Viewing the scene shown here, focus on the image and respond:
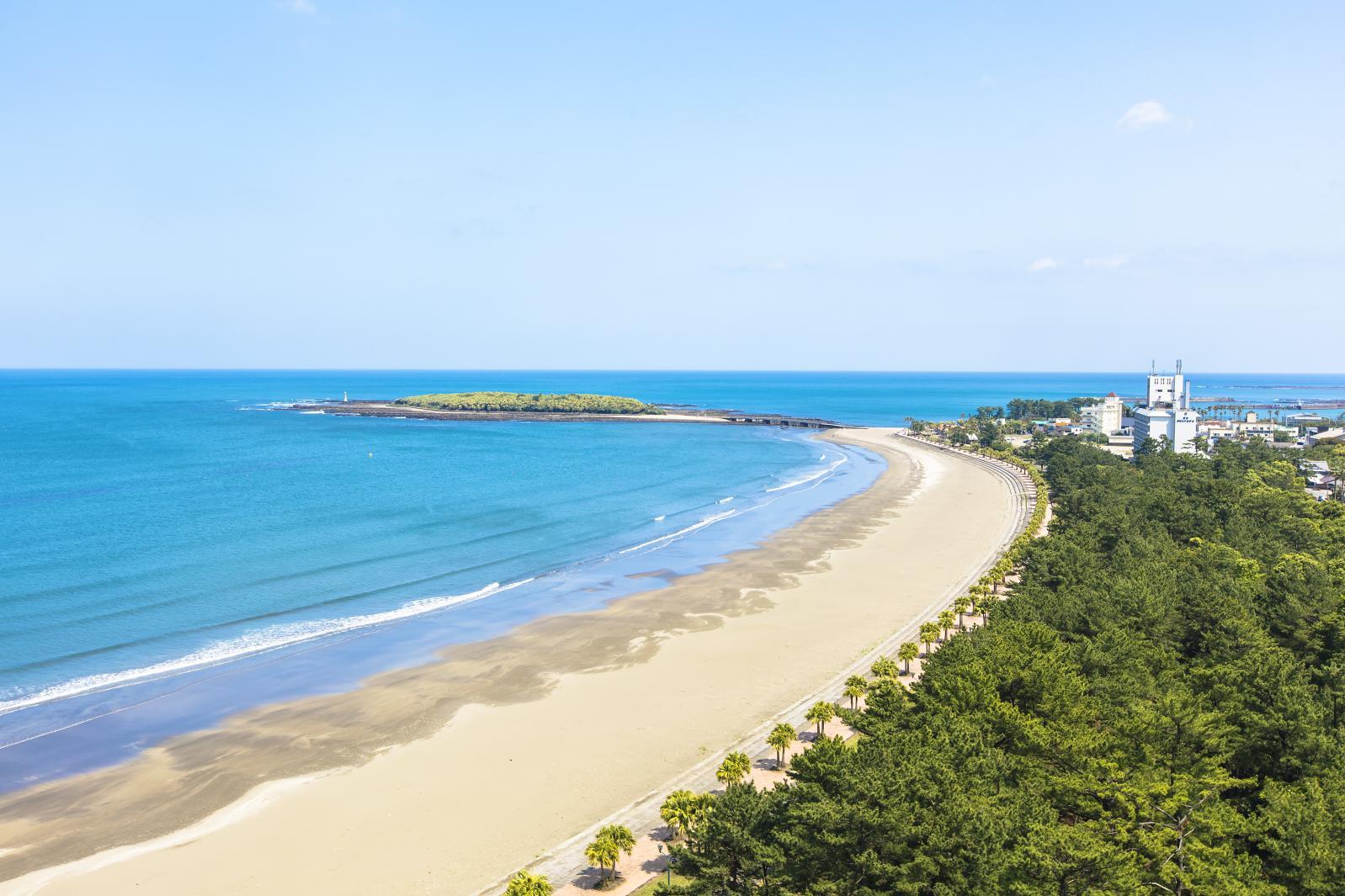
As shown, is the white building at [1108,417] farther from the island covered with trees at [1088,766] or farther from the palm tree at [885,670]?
the palm tree at [885,670]

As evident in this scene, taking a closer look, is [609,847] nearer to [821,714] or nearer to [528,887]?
[528,887]

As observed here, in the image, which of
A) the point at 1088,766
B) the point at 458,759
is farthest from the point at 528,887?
the point at 1088,766

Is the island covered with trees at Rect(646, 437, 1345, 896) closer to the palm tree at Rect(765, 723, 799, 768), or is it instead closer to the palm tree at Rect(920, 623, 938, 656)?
the palm tree at Rect(765, 723, 799, 768)

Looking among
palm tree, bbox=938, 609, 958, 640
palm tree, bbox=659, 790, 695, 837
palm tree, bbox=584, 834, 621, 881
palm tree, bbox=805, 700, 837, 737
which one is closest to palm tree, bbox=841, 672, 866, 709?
palm tree, bbox=805, 700, 837, 737

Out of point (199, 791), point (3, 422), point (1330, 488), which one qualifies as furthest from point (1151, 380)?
point (3, 422)

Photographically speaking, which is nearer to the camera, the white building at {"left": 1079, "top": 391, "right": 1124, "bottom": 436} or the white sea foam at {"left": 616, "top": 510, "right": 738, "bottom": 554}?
the white sea foam at {"left": 616, "top": 510, "right": 738, "bottom": 554}

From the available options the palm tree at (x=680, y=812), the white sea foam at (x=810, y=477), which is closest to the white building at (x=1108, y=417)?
the white sea foam at (x=810, y=477)
